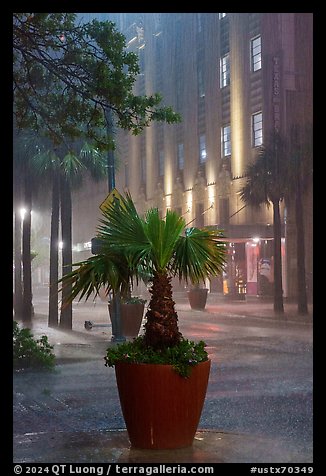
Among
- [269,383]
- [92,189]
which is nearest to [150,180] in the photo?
[92,189]

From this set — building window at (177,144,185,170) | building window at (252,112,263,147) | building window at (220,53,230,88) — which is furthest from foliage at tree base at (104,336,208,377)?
building window at (220,53,230,88)

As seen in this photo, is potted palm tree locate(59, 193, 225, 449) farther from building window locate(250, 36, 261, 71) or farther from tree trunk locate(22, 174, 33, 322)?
building window locate(250, 36, 261, 71)

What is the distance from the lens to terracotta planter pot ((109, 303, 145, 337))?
1421 cm

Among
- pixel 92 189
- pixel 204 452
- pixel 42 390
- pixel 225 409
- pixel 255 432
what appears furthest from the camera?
pixel 92 189

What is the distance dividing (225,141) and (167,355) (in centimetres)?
1625

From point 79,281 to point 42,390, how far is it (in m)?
3.88

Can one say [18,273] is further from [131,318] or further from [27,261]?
[131,318]

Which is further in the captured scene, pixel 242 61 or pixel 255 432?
pixel 242 61

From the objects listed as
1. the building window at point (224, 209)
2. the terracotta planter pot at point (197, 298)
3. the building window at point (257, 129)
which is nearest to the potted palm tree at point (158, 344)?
the terracotta planter pot at point (197, 298)

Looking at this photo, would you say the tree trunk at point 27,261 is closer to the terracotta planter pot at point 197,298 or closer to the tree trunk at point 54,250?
the tree trunk at point 54,250

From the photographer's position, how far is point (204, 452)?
553cm

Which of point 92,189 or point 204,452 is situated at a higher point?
point 92,189

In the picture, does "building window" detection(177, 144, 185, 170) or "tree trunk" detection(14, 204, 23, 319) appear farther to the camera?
"tree trunk" detection(14, 204, 23, 319)
